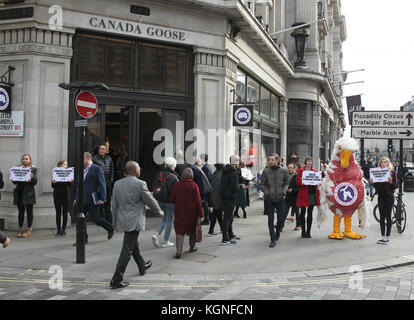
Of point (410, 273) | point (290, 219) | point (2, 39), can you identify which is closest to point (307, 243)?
point (410, 273)

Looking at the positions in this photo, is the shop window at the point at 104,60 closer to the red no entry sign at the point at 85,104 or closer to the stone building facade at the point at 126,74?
the stone building facade at the point at 126,74

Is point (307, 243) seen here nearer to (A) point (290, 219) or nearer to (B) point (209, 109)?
(A) point (290, 219)

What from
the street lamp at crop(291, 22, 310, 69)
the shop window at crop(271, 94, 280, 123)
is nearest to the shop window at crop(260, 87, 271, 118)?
the shop window at crop(271, 94, 280, 123)

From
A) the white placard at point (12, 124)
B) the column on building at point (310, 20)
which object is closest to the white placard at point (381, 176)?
the white placard at point (12, 124)

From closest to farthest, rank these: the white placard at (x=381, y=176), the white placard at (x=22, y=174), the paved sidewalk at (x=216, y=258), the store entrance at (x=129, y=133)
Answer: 1. the paved sidewalk at (x=216, y=258)
2. the white placard at (x=381, y=176)
3. the white placard at (x=22, y=174)
4. the store entrance at (x=129, y=133)

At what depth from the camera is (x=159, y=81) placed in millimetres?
11797

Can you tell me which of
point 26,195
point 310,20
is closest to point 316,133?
point 310,20

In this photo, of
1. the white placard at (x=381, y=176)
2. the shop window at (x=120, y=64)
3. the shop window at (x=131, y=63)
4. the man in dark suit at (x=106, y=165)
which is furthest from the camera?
the shop window at (x=120, y=64)

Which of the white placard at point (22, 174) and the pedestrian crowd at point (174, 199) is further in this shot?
the white placard at point (22, 174)

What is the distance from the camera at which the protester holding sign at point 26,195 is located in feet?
29.6

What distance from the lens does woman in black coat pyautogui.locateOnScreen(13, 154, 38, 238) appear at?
9.02m

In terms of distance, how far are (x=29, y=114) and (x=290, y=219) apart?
7.68 m

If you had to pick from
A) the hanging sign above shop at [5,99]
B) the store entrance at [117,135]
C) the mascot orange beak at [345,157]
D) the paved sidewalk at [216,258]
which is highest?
the hanging sign above shop at [5,99]

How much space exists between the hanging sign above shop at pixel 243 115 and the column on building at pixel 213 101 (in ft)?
0.78
